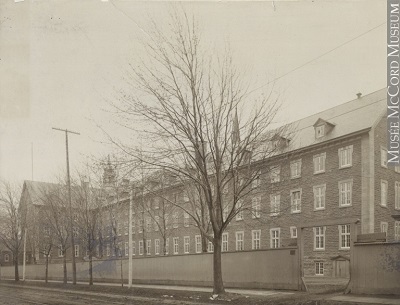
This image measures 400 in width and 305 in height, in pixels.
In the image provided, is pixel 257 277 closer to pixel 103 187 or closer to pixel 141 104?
pixel 141 104

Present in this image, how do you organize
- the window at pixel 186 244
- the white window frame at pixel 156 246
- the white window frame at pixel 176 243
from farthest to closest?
1. the white window frame at pixel 156 246
2. the white window frame at pixel 176 243
3. the window at pixel 186 244

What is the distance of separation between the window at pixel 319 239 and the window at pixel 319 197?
159cm

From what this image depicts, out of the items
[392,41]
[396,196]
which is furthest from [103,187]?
[392,41]

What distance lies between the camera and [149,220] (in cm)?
5178

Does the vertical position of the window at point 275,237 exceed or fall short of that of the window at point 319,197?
it falls short

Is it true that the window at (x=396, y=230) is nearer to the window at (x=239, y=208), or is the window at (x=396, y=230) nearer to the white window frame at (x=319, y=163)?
the white window frame at (x=319, y=163)

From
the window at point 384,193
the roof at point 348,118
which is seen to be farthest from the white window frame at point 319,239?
the roof at point 348,118

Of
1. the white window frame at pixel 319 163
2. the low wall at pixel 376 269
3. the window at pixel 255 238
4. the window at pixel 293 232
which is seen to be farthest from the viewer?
the window at pixel 255 238

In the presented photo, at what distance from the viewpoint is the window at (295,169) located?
3443 centimetres

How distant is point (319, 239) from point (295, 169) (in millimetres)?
5785

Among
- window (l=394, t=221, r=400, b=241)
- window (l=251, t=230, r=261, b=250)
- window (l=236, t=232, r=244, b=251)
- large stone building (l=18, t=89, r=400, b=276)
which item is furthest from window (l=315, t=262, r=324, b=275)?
window (l=236, t=232, r=244, b=251)

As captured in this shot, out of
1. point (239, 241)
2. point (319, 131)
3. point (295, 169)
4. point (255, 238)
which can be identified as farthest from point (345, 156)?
point (239, 241)

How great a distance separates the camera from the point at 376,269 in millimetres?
16156

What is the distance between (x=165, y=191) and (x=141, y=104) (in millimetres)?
6150
